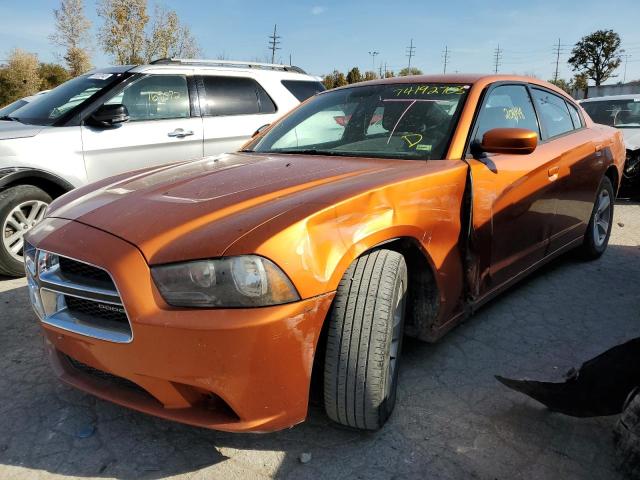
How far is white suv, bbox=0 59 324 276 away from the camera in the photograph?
4230mm

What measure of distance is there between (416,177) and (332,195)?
1.62 ft

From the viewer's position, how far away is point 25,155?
4199 mm

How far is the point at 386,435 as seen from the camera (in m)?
2.23

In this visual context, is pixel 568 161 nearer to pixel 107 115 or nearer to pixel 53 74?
pixel 107 115

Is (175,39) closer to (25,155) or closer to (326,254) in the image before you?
(25,155)

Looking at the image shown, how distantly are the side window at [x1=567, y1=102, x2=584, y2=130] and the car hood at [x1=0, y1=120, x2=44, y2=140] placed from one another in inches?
173

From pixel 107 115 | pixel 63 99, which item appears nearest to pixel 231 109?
pixel 107 115

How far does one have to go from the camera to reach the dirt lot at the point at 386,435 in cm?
203

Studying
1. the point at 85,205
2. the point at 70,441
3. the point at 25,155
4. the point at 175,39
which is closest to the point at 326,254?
the point at 85,205

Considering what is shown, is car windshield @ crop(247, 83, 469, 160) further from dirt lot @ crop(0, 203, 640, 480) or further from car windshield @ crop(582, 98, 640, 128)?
car windshield @ crop(582, 98, 640, 128)

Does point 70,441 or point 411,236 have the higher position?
point 411,236

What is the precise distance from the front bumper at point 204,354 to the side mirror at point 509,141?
4.45 ft

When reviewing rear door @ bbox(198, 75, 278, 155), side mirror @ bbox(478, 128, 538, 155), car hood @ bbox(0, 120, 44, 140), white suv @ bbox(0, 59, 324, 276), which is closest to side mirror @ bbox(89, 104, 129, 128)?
white suv @ bbox(0, 59, 324, 276)

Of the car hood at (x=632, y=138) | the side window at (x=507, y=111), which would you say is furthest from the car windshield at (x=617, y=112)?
the side window at (x=507, y=111)
